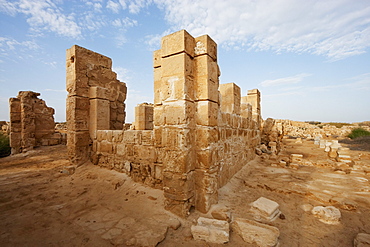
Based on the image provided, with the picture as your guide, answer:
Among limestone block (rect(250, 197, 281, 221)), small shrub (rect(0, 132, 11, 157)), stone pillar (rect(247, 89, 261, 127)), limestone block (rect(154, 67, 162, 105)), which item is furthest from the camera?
stone pillar (rect(247, 89, 261, 127))

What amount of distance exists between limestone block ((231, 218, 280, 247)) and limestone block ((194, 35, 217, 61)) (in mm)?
3047

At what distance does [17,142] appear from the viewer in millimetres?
8406

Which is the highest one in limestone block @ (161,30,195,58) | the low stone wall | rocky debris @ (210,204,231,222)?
limestone block @ (161,30,195,58)

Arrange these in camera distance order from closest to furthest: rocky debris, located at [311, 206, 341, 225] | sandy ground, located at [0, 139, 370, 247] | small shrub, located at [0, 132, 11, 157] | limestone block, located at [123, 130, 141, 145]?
sandy ground, located at [0, 139, 370, 247] < rocky debris, located at [311, 206, 341, 225] < limestone block, located at [123, 130, 141, 145] < small shrub, located at [0, 132, 11, 157]

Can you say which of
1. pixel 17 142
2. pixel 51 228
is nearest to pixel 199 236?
pixel 51 228

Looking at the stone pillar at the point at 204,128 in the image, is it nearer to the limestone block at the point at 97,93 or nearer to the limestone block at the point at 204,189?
the limestone block at the point at 204,189

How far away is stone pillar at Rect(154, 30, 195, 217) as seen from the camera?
3047mm

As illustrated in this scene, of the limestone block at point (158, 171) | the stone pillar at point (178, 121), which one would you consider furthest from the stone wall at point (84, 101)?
the stone pillar at point (178, 121)

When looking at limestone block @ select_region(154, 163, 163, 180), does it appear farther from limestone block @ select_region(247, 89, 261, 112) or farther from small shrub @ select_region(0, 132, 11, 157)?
small shrub @ select_region(0, 132, 11, 157)

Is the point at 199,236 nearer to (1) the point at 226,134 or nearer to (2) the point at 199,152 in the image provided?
(2) the point at 199,152

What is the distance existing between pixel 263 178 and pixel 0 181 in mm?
7203

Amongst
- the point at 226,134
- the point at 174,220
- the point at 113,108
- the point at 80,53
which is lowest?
the point at 174,220

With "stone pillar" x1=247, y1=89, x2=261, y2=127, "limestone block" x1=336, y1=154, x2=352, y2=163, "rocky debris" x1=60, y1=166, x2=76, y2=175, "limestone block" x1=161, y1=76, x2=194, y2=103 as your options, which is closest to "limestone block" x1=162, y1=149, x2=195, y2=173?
"limestone block" x1=161, y1=76, x2=194, y2=103

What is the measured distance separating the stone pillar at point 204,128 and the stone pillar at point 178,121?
120mm
